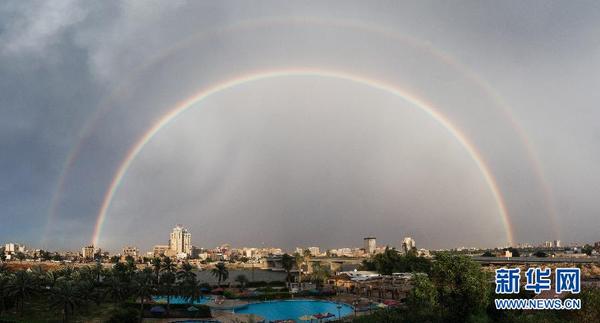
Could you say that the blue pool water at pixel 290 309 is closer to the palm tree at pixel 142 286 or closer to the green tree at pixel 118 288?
the palm tree at pixel 142 286

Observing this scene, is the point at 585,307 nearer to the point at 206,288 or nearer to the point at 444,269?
the point at 444,269

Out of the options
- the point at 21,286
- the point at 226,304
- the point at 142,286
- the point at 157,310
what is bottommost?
the point at 226,304

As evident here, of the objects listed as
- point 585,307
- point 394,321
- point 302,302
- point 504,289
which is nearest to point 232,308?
point 302,302

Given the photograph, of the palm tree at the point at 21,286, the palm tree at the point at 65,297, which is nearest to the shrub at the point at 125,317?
the palm tree at the point at 65,297

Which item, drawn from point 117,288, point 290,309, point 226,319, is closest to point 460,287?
point 226,319

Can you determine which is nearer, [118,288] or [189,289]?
[118,288]

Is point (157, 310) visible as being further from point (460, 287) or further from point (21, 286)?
point (460, 287)

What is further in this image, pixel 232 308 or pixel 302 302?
pixel 302 302

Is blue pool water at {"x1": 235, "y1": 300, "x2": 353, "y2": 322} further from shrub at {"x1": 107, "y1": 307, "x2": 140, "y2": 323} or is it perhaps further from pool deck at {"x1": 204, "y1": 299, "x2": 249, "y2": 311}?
shrub at {"x1": 107, "y1": 307, "x2": 140, "y2": 323}
